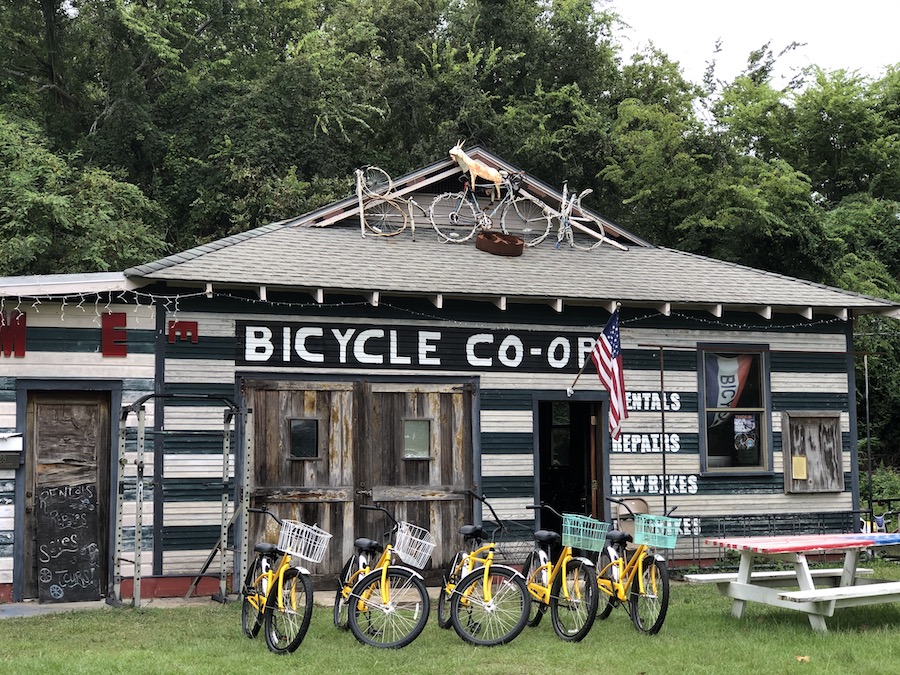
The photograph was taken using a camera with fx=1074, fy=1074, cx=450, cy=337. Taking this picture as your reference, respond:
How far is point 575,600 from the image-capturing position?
31.1 ft

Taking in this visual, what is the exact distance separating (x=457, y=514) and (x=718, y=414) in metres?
4.13

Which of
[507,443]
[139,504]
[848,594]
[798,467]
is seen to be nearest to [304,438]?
[139,504]

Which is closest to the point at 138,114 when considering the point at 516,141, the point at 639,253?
the point at 516,141

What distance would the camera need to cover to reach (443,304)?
546 inches

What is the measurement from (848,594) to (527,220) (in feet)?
28.0

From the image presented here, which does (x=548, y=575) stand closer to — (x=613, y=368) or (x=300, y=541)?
(x=300, y=541)

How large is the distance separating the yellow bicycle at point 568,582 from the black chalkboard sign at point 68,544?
5.47 meters

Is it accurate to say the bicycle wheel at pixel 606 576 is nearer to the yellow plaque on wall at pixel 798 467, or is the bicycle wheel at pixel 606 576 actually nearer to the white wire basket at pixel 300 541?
the white wire basket at pixel 300 541

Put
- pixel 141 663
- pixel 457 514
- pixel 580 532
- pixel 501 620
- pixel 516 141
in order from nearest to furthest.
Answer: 1. pixel 141 663
2. pixel 501 620
3. pixel 580 532
4. pixel 457 514
5. pixel 516 141

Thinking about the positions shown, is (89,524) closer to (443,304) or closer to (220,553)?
(220,553)

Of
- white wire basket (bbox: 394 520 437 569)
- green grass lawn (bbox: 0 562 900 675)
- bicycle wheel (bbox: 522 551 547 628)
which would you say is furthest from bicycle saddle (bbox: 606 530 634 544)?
white wire basket (bbox: 394 520 437 569)

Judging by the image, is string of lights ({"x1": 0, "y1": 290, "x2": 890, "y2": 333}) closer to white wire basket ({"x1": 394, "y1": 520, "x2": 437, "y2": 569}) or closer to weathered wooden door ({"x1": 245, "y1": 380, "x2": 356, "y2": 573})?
weathered wooden door ({"x1": 245, "y1": 380, "x2": 356, "y2": 573})

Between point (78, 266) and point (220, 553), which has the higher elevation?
point (78, 266)

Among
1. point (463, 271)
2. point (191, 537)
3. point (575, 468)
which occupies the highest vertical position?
point (463, 271)
